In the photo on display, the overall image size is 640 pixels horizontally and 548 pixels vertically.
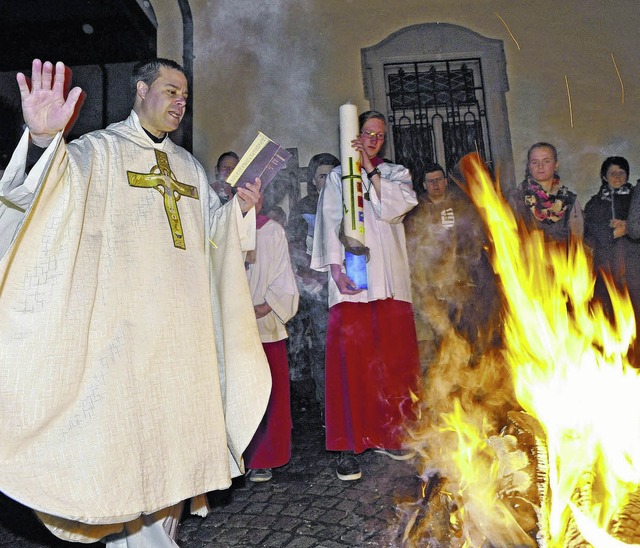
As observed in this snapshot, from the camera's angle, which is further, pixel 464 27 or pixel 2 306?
pixel 464 27

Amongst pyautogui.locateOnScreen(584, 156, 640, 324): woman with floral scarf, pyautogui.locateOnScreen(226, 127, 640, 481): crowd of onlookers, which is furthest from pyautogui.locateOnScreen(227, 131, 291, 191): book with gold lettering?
pyautogui.locateOnScreen(584, 156, 640, 324): woman with floral scarf

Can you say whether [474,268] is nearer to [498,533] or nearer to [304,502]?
[304,502]

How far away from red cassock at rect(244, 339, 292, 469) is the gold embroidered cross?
5.00 ft

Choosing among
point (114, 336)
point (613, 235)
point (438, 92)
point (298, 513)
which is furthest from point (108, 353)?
point (438, 92)

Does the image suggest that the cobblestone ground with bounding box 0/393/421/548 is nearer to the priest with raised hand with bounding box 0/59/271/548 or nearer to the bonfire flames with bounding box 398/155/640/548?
the bonfire flames with bounding box 398/155/640/548

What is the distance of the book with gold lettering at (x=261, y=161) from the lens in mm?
3199

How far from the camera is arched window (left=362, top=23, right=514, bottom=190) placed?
727cm

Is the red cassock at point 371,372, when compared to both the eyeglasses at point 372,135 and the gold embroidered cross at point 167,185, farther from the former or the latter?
the gold embroidered cross at point 167,185

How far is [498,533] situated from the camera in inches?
95.4

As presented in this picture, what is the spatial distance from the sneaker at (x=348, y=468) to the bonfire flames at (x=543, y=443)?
1.71 feet

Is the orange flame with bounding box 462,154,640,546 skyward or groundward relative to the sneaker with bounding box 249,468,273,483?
skyward

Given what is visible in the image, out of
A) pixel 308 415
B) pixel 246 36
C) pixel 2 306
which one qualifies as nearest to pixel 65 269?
pixel 2 306

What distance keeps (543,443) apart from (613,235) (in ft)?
11.5

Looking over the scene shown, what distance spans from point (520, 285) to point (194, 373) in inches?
69.7
